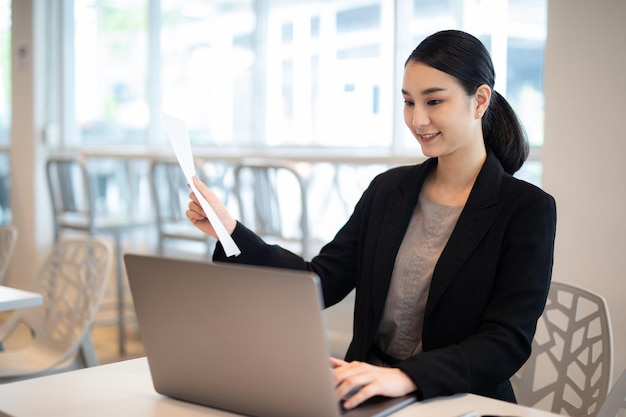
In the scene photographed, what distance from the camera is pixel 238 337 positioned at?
1026 mm

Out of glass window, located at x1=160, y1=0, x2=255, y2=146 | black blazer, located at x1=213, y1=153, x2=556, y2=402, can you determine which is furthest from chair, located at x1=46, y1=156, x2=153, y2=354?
black blazer, located at x1=213, y1=153, x2=556, y2=402

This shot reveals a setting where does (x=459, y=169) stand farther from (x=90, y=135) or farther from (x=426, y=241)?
(x=90, y=135)

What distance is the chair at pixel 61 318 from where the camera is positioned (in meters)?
2.30

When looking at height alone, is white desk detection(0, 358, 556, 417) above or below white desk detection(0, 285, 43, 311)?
above

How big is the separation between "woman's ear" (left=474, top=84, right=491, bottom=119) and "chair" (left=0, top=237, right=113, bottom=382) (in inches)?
49.7

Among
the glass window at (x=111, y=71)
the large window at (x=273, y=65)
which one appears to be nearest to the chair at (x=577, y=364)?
the large window at (x=273, y=65)

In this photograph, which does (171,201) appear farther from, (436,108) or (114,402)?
(114,402)

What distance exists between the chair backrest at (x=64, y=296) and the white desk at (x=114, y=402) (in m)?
1.05

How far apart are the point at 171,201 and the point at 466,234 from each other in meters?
2.68

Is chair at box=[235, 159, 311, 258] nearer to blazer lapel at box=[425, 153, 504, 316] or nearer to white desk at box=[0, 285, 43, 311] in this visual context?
white desk at box=[0, 285, 43, 311]

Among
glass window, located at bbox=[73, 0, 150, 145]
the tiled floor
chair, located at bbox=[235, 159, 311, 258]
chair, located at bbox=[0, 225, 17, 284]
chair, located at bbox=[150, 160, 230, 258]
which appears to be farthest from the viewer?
glass window, located at bbox=[73, 0, 150, 145]

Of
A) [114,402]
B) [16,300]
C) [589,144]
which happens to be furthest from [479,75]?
[16,300]

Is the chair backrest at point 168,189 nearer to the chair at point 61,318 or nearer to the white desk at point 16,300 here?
the chair at point 61,318

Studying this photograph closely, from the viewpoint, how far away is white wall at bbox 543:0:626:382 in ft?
7.86
